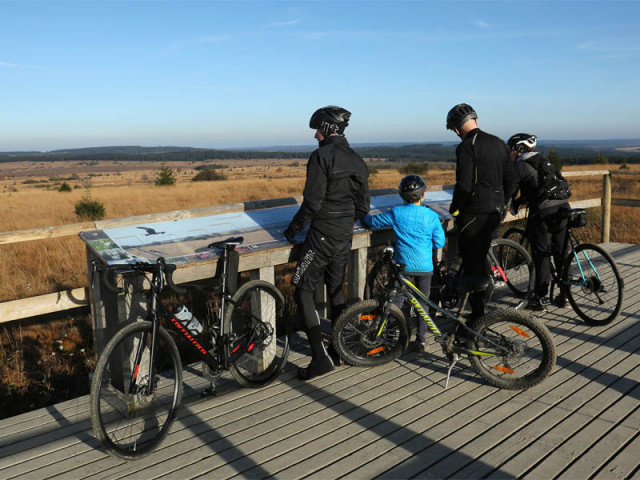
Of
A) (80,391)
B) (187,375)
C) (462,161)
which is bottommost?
(80,391)

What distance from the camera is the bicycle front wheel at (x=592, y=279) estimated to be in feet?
16.6

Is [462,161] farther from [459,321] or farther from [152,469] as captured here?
[152,469]

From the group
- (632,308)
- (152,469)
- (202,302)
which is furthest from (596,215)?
(152,469)

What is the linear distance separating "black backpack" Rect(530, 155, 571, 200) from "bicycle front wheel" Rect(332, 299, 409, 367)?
2162 mm

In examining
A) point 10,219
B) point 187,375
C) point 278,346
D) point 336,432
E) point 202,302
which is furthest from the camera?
point 10,219

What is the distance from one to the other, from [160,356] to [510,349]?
2.41 metres

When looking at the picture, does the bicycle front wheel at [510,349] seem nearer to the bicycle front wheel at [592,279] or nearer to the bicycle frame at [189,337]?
the bicycle front wheel at [592,279]

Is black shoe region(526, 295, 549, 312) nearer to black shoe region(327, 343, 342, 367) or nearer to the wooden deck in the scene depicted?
the wooden deck

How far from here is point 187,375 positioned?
14.3 ft

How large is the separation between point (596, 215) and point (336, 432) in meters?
14.5

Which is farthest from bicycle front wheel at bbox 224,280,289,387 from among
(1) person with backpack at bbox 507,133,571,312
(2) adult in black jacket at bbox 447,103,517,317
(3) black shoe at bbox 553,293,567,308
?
(3) black shoe at bbox 553,293,567,308

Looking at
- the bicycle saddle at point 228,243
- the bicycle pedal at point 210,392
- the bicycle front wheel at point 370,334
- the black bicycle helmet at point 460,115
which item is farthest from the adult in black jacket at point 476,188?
the bicycle pedal at point 210,392

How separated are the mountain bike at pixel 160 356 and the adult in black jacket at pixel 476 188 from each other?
1.66m

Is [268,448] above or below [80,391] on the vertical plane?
above
